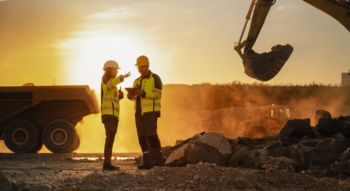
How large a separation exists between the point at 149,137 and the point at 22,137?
6.96 meters

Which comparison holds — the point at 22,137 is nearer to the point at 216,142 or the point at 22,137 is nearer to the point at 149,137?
the point at 149,137

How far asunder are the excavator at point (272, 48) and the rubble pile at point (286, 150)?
52.6 inches

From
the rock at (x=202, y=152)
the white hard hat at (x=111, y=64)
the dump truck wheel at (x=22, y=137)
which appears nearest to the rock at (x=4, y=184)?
the white hard hat at (x=111, y=64)

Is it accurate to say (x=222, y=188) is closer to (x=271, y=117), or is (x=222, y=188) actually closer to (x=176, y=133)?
(x=271, y=117)

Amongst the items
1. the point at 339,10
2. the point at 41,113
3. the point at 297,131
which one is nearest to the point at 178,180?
the point at 297,131

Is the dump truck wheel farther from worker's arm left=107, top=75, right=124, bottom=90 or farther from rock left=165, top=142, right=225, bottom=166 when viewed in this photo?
worker's arm left=107, top=75, right=124, bottom=90

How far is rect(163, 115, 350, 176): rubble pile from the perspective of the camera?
1211 centimetres

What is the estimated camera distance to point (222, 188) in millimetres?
9297

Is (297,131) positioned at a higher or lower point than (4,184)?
higher

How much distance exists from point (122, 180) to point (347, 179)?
12.6ft

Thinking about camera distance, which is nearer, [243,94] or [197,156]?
[197,156]

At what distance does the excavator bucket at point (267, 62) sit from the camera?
1451 centimetres

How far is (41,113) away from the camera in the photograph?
61.2ft

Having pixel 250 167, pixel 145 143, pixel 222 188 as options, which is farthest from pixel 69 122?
pixel 222 188
